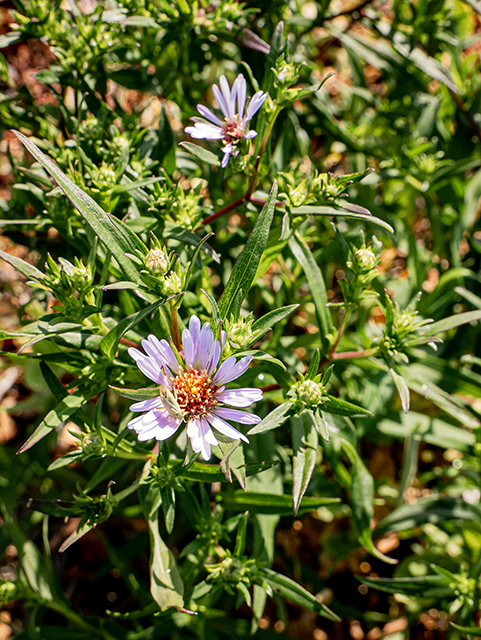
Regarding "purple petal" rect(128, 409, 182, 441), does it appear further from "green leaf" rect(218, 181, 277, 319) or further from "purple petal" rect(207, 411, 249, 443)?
"green leaf" rect(218, 181, 277, 319)

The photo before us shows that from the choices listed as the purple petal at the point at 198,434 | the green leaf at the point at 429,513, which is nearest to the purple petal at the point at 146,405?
the purple petal at the point at 198,434

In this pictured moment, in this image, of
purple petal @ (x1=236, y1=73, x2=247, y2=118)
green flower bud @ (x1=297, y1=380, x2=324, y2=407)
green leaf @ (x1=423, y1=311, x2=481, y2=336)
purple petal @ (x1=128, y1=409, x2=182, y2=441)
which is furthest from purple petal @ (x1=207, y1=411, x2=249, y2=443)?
purple petal @ (x1=236, y1=73, x2=247, y2=118)

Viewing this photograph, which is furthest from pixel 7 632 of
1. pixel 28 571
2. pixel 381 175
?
pixel 381 175

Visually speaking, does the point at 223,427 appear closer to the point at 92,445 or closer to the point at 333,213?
the point at 92,445

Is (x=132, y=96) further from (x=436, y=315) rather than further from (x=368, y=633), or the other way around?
(x=368, y=633)

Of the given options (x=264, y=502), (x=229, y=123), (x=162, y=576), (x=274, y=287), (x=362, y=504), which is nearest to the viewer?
(x=162, y=576)

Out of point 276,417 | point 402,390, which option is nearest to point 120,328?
point 276,417
